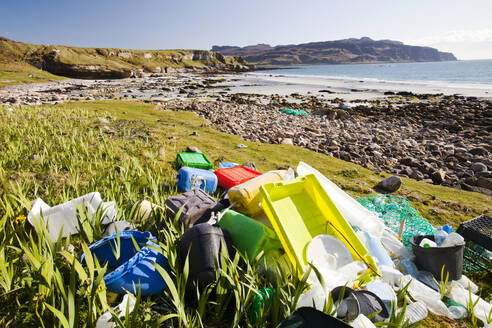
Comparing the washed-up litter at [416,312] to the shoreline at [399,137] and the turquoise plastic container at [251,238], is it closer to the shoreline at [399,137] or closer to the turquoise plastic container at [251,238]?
the turquoise plastic container at [251,238]

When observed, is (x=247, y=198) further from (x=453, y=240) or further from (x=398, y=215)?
(x=398, y=215)

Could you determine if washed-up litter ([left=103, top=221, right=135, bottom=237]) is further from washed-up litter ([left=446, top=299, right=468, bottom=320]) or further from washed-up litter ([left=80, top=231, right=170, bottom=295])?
washed-up litter ([left=446, top=299, right=468, bottom=320])

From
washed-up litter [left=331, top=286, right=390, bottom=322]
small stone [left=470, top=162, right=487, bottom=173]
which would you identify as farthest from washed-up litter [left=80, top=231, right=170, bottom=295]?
small stone [left=470, top=162, right=487, bottom=173]

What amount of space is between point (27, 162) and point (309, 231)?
4.41 m

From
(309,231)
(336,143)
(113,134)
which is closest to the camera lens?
(309,231)

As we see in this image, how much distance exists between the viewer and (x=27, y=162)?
3.94 metres

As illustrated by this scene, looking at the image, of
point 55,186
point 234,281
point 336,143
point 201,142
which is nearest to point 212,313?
point 234,281

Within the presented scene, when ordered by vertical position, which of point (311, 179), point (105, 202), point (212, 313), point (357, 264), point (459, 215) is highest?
point (311, 179)

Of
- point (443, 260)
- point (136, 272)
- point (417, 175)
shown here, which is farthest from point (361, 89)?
point (136, 272)

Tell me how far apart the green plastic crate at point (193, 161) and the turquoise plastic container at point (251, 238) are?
2.25m


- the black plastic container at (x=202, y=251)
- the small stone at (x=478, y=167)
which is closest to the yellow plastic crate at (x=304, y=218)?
the black plastic container at (x=202, y=251)

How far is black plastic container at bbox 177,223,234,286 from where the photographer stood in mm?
1771

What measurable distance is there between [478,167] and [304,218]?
7060mm

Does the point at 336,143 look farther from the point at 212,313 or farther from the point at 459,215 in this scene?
the point at 212,313
